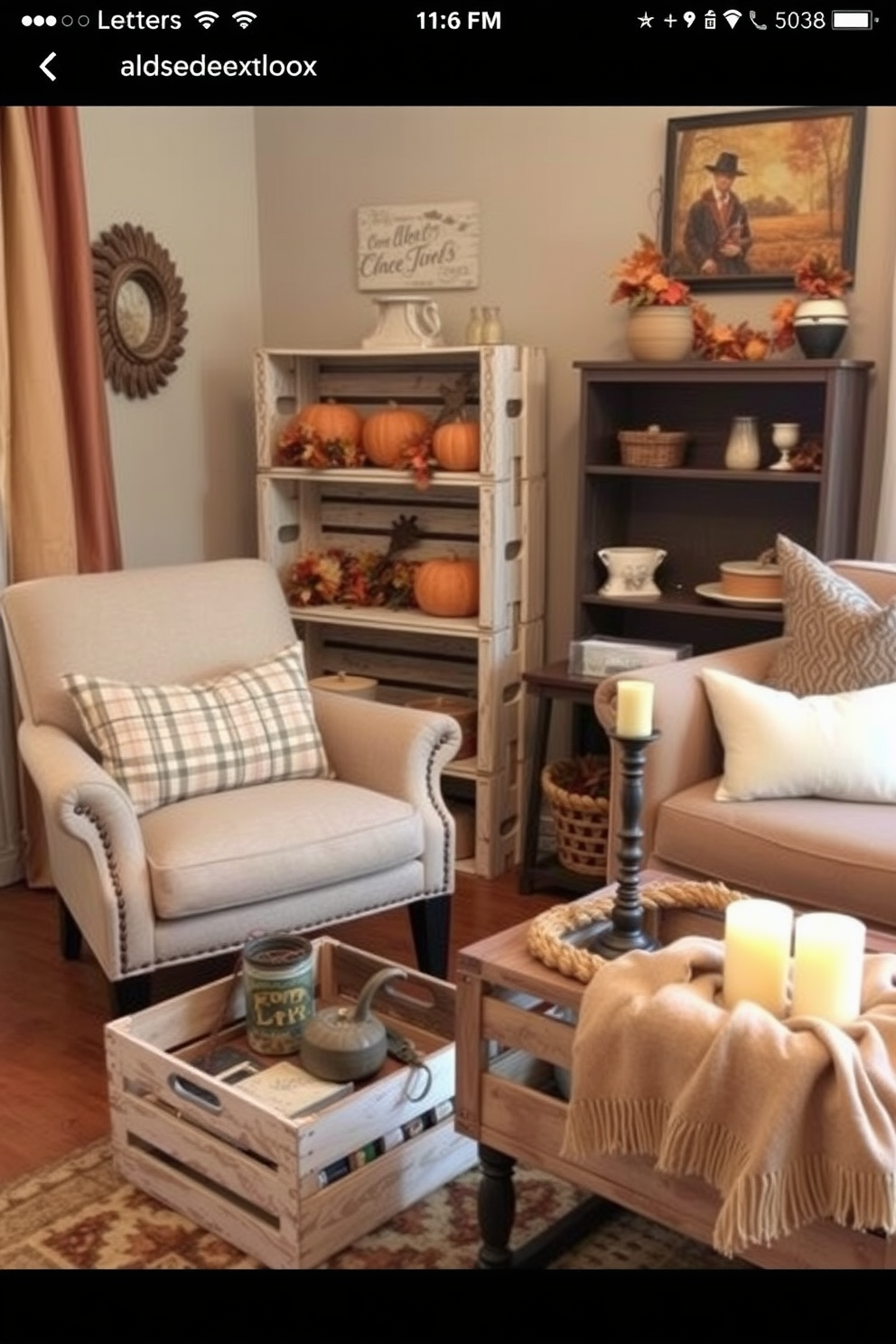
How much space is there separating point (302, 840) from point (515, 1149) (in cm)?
87

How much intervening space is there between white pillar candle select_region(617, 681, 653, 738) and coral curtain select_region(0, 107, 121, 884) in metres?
1.93

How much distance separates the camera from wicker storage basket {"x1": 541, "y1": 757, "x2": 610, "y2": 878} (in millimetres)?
3033

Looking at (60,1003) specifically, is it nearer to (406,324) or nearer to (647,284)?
(406,324)

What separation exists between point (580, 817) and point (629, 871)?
1.31m

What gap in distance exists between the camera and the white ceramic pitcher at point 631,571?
314cm

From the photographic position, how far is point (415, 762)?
267 centimetres

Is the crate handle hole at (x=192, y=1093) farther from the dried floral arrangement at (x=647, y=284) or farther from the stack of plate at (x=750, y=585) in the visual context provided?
the dried floral arrangement at (x=647, y=284)

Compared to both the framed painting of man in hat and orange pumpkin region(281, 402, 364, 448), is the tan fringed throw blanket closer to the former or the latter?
the framed painting of man in hat

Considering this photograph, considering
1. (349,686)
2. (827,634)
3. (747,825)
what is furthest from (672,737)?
(349,686)

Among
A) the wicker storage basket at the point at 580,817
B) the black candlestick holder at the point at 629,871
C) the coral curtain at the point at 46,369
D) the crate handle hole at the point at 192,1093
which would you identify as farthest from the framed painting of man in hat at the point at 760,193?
the crate handle hole at the point at 192,1093

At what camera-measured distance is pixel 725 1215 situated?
1382 mm
